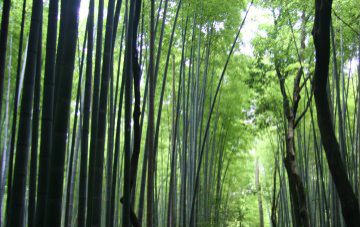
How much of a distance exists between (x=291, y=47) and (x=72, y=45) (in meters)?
4.57

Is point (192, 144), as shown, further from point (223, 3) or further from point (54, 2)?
point (54, 2)

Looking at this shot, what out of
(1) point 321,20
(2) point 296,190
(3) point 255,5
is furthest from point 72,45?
(3) point 255,5

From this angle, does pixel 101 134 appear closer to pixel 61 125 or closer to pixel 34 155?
pixel 34 155

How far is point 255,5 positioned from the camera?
6.43 meters

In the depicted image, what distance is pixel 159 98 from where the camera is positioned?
22.4 feet

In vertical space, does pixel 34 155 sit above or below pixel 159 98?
below

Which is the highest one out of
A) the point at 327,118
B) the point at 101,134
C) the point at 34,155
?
the point at 327,118

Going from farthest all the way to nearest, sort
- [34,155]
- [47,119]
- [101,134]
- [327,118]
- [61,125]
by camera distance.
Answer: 1. [34,155]
2. [327,118]
3. [101,134]
4. [47,119]
5. [61,125]

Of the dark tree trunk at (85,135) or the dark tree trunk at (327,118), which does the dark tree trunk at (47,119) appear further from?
the dark tree trunk at (327,118)

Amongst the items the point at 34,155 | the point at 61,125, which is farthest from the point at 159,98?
the point at 61,125

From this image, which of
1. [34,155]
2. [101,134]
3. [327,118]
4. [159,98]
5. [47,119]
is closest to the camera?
[47,119]

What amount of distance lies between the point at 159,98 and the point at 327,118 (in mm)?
4570

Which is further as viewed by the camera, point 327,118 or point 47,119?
point 327,118

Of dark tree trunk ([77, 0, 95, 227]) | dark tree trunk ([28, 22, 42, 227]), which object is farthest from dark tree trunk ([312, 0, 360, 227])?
dark tree trunk ([28, 22, 42, 227])
